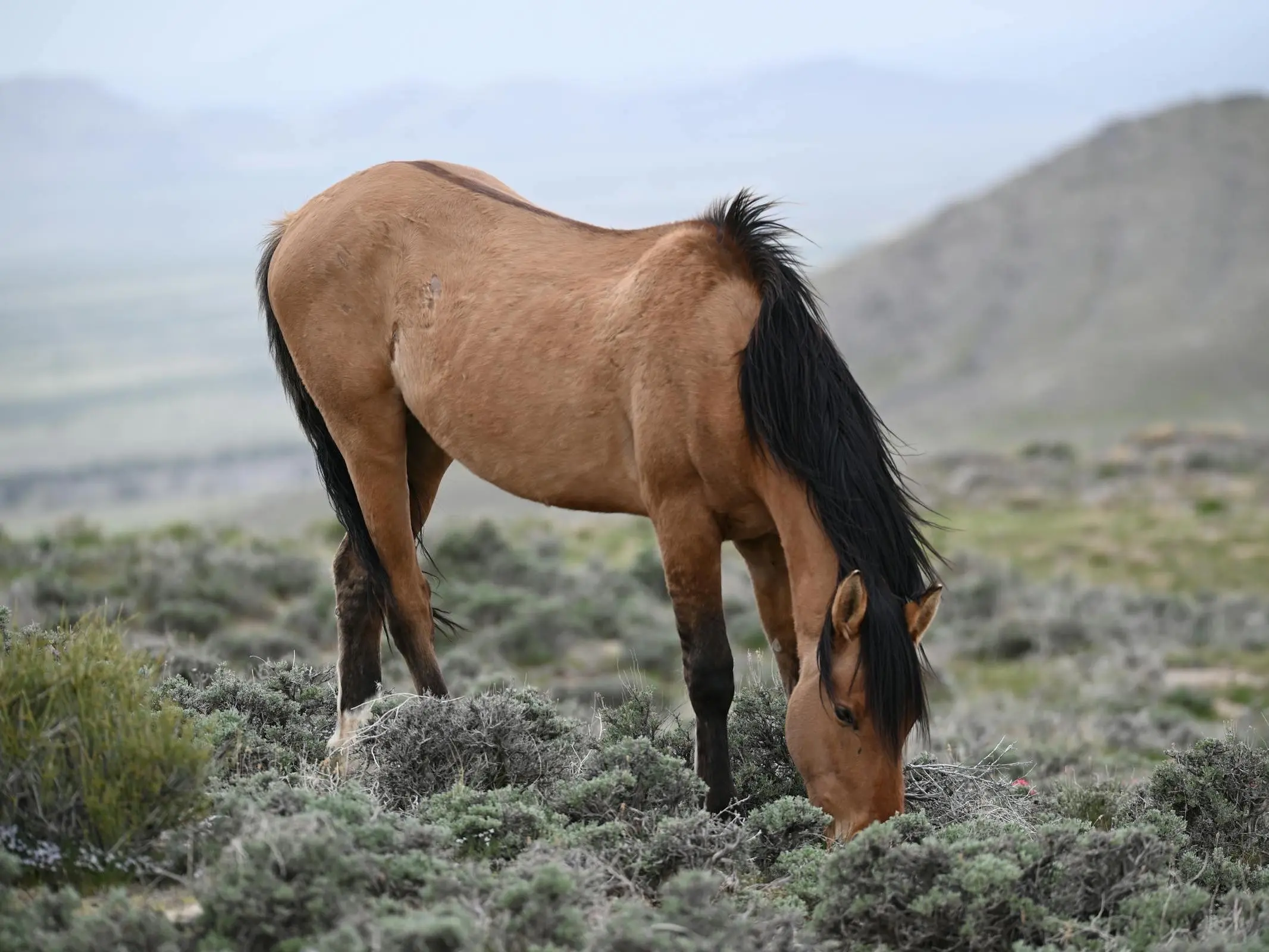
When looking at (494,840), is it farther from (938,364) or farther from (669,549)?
(938,364)

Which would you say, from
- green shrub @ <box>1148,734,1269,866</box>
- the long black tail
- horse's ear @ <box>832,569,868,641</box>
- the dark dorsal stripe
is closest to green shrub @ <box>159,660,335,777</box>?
the long black tail

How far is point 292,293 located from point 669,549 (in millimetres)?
2230

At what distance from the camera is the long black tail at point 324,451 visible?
223 inches

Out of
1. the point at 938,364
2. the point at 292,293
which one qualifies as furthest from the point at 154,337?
the point at 292,293

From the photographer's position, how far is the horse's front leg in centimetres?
461

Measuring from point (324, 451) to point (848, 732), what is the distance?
3.00 metres

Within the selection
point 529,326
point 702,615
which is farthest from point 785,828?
point 529,326

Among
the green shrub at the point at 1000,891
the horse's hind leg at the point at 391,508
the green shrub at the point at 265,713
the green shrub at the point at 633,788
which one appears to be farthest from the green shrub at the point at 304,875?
the horse's hind leg at the point at 391,508

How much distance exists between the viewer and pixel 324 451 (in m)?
6.01

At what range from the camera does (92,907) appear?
10.9 feet

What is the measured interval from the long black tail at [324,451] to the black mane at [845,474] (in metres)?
2.07

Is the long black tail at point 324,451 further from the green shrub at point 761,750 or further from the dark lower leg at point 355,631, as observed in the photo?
the green shrub at point 761,750

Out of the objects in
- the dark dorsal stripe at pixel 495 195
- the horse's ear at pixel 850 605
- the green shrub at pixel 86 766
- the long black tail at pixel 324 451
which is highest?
the dark dorsal stripe at pixel 495 195

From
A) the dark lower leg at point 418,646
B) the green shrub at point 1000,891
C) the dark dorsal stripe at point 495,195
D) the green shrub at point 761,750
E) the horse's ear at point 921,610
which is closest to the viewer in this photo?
the green shrub at point 1000,891
